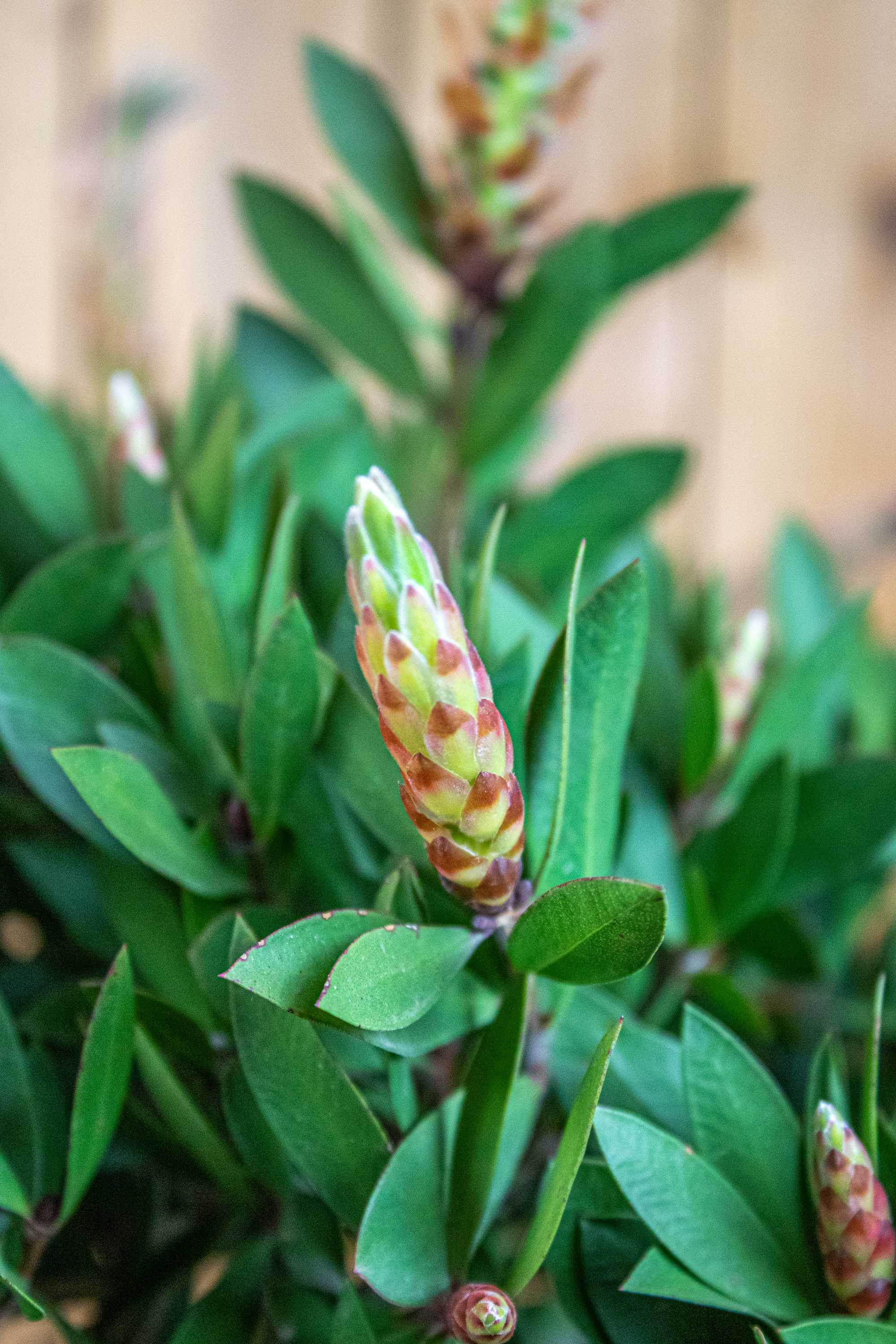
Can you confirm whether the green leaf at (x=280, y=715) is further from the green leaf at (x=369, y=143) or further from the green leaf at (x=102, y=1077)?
the green leaf at (x=369, y=143)

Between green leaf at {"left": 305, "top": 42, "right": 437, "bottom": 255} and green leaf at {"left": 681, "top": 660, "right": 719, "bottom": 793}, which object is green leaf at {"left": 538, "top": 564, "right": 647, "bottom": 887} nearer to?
green leaf at {"left": 681, "top": 660, "right": 719, "bottom": 793}

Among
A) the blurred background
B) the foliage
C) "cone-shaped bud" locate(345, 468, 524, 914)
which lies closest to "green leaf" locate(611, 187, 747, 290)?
the foliage

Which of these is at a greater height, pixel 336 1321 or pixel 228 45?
pixel 228 45

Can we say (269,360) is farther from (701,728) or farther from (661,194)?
(661,194)

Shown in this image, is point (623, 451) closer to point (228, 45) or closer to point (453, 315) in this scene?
point (453, 315)

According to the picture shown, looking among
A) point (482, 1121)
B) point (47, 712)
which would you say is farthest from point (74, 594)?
point (482, 1121)

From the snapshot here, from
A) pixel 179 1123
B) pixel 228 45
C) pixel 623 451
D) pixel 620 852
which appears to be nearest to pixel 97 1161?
pixel 179 1123
